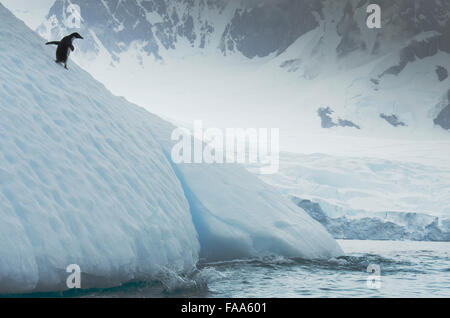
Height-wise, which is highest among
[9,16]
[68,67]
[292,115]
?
[292,115]

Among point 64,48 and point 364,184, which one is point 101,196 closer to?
point 64,48

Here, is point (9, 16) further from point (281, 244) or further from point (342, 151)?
point (342, 151)

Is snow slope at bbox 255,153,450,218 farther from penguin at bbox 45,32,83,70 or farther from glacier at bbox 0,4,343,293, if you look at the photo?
penguin at bbox 45,32,83,70

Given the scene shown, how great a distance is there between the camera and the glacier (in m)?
7.03

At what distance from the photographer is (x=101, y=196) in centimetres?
849

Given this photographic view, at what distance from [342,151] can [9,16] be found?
103162 mm

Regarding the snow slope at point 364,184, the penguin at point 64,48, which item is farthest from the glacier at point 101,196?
the snow slope at point 364,184

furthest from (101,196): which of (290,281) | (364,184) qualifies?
(364,184)

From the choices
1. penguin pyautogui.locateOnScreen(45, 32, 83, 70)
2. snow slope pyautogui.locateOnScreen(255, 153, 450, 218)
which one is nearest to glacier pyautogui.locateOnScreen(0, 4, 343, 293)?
penguin pyautogui.locateOnScreen(45, 32, 83, 70)

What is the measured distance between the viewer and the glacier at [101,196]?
7.03 metres

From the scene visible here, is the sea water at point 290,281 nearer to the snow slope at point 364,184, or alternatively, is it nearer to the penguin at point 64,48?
the penguin at point 64,48

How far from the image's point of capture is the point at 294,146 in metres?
120

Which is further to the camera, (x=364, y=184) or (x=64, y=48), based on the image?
(x=364, y=184)
